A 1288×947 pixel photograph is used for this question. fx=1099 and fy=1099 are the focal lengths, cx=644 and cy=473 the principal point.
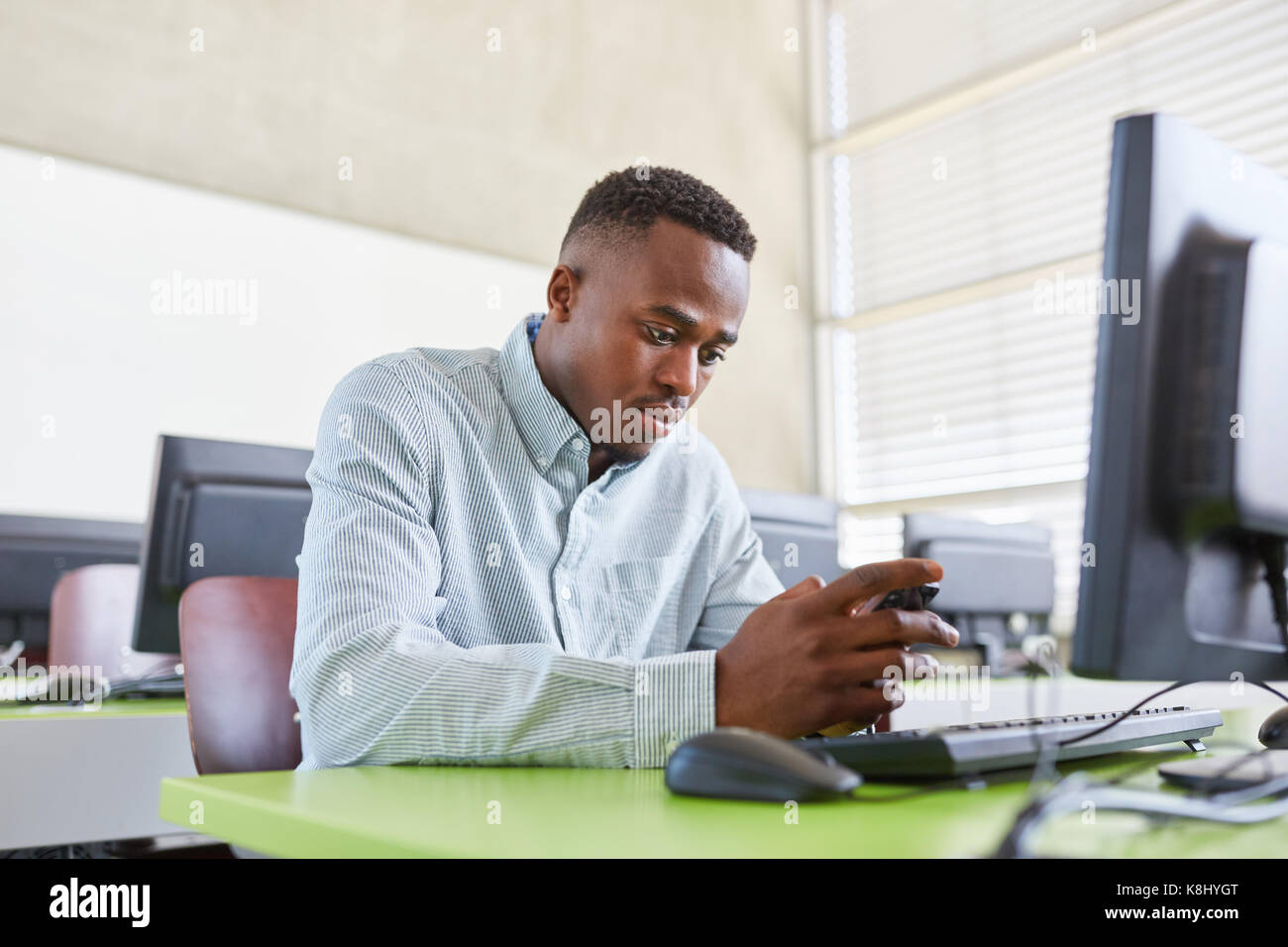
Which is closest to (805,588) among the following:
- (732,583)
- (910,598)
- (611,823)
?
(910,598)

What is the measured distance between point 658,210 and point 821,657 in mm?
796

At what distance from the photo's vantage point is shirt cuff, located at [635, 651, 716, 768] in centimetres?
79

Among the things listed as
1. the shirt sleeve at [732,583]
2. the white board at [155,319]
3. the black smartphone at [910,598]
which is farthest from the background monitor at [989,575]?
the white board at [155,319]

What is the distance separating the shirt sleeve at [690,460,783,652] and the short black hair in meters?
0.40

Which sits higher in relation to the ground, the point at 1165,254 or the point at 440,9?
the point at 440,9

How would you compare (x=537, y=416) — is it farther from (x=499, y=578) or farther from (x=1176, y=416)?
(x=1176, y=416)

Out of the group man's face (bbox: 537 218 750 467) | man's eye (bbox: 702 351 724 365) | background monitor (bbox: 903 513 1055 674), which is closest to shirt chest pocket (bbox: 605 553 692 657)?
man's face (bbox: 537 218 750 467)

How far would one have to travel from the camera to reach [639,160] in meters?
5.39

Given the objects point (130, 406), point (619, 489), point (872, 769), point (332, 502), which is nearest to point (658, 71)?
point (130, 406)

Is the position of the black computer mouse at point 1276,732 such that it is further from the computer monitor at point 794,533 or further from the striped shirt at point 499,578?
the computer monitor at point 794,533

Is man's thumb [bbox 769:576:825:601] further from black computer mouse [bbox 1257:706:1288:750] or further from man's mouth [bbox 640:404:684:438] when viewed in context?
man's mouth [bbox 640:404:684:438]

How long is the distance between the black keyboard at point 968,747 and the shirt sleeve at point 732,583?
0.74m
